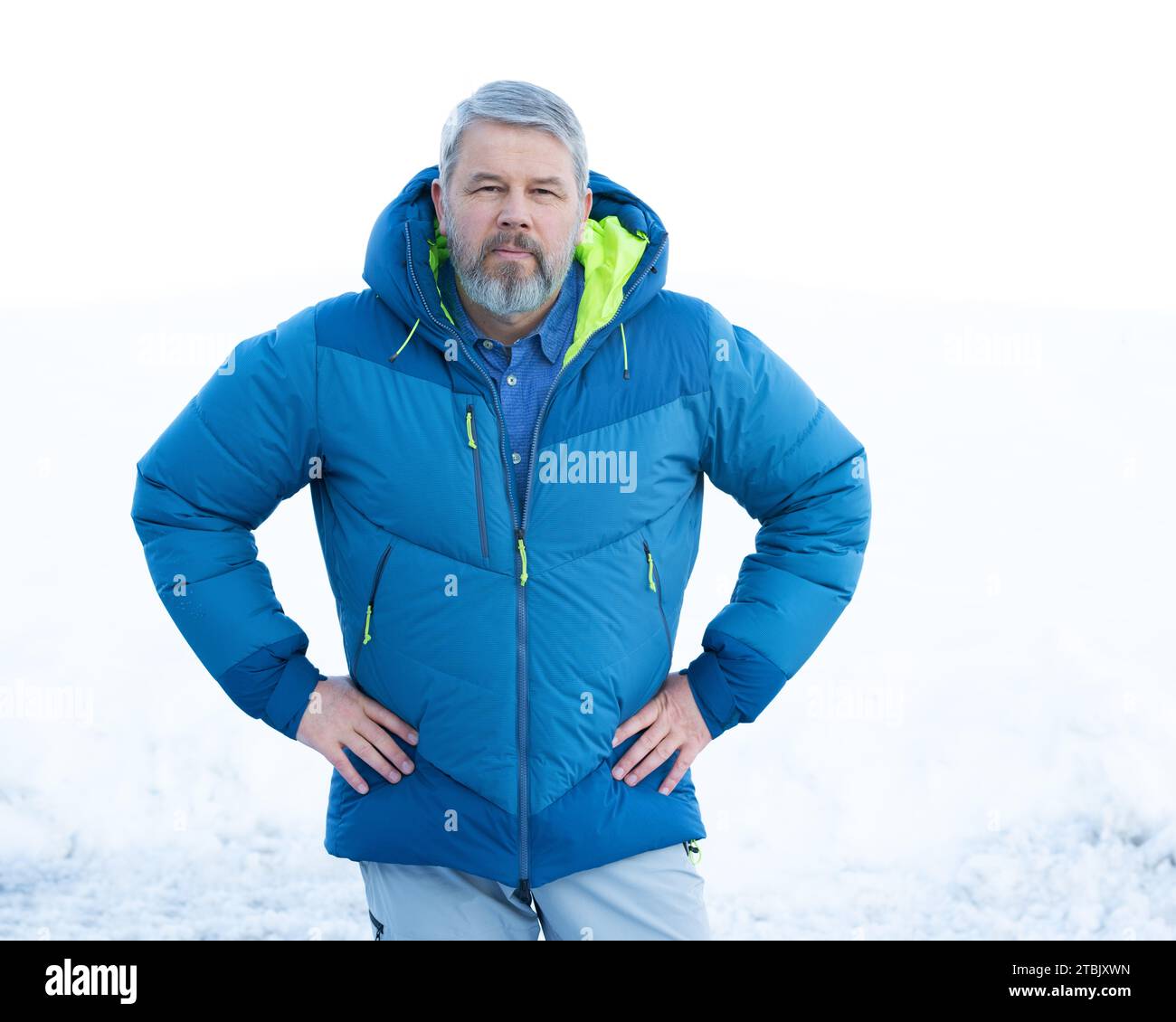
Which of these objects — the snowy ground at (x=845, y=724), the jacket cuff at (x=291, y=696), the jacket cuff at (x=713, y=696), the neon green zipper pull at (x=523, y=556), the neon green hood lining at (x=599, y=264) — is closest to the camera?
the neon green zipper pull at (x=523, y=556)

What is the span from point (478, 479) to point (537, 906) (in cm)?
93

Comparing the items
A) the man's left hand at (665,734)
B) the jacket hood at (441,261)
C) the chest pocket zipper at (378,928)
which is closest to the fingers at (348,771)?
the chest pocket zipper at (378,928)

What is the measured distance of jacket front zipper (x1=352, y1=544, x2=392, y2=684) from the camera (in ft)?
7.96

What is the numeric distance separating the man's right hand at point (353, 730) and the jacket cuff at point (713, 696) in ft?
2.13

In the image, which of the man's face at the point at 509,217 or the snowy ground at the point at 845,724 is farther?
the snowy ground at the point at 845,724

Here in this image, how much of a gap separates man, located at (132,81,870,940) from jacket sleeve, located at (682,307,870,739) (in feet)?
0.04

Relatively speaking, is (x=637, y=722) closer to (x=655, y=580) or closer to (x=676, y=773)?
(x=676, y=773)

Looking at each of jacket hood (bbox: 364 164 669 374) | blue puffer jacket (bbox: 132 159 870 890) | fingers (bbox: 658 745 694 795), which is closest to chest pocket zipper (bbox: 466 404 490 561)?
blue puffer jacket (bbox: 132 159 870 890)

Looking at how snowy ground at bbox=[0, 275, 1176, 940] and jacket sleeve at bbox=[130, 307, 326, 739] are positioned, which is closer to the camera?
jacket sleeve at bbox=[130, 307, 326, 739]

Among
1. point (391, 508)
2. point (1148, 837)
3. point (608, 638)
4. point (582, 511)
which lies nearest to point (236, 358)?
point (391, 508)

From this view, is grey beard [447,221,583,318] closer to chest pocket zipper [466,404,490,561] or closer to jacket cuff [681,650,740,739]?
chest pocket zipper [466,404,490,561]

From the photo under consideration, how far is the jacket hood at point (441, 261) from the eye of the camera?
2436mm

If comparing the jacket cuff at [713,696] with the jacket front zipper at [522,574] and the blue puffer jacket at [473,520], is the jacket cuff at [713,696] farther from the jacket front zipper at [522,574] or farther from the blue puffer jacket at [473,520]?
the jacket front zipper at [522,574]
